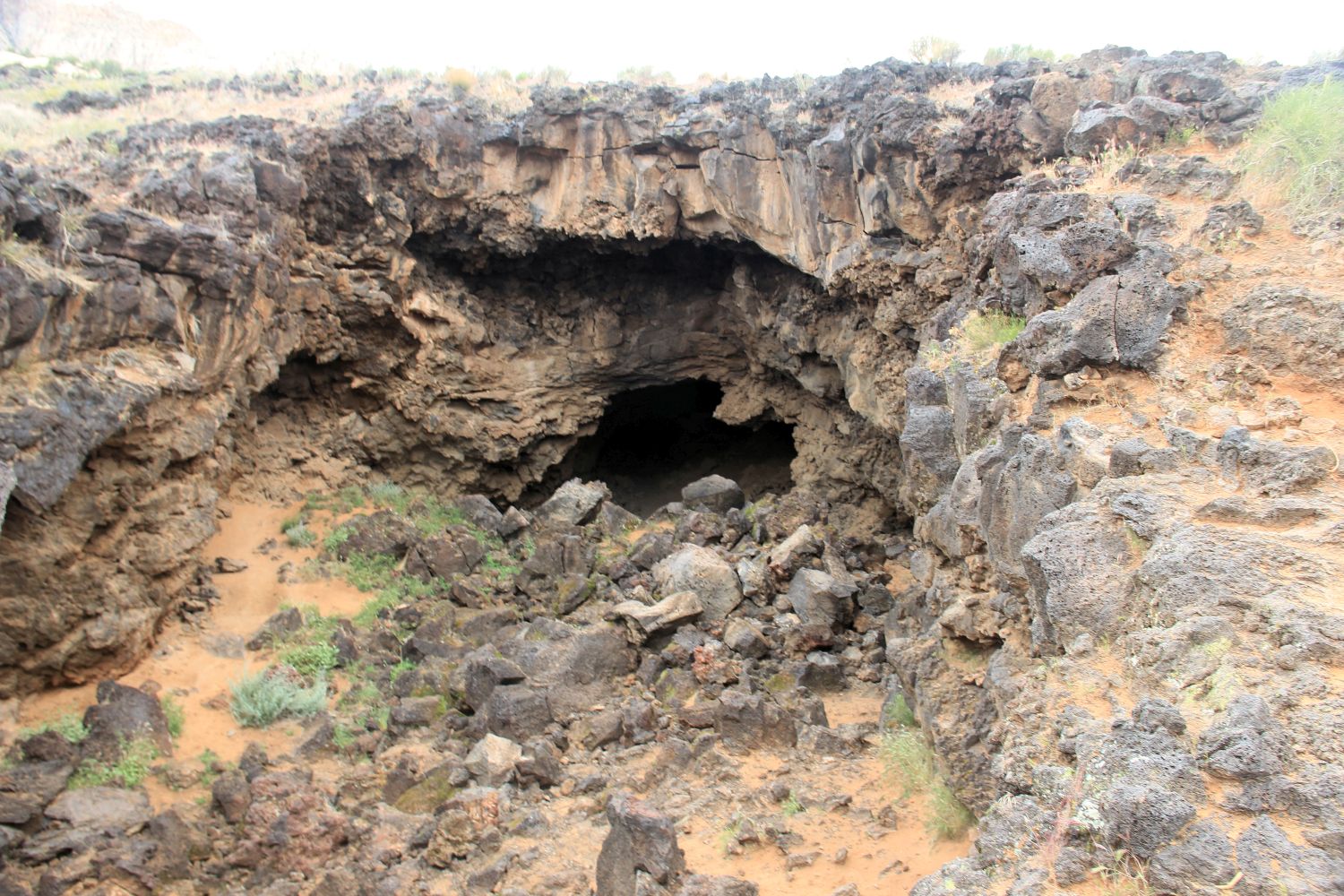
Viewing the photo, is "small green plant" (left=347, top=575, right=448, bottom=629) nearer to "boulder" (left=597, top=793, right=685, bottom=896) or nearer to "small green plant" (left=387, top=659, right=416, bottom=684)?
"small green plant" (left=387, top=659, right=416, bottom=684)

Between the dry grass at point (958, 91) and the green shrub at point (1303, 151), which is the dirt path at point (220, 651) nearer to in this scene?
the dry grass at point (958, 91)

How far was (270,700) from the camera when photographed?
1012cm

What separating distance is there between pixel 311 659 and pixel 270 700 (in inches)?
40.3

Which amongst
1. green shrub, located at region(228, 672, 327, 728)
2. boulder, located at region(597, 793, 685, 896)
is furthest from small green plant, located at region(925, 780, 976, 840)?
green shrub, located at region(228, 672, 327, 728)

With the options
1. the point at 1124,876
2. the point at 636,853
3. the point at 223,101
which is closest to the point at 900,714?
the point at 636,853

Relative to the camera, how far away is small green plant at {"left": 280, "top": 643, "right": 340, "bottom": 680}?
36.1 ft

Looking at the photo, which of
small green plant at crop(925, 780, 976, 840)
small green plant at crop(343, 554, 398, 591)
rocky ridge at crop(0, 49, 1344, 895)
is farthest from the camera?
small green plant at crop(343, 554, 398, 591)

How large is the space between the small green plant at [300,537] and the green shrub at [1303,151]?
11.6 metres

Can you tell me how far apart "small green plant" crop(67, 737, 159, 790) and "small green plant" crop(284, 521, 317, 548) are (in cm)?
414

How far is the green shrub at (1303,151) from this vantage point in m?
7.23

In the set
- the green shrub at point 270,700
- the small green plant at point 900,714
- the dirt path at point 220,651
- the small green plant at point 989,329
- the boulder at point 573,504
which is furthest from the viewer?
the boulder at point 573,504

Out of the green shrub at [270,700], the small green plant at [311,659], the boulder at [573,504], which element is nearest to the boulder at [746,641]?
the boulder at [573,504]

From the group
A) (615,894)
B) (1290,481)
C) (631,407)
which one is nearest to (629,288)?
(631,407)

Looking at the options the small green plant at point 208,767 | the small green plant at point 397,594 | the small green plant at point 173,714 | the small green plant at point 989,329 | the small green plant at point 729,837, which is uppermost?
the small green plant at point 989,329
